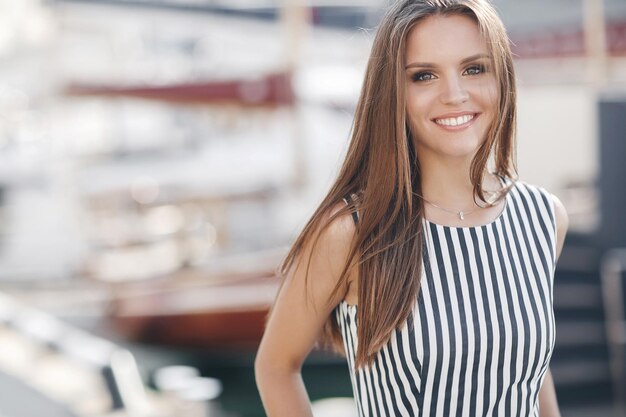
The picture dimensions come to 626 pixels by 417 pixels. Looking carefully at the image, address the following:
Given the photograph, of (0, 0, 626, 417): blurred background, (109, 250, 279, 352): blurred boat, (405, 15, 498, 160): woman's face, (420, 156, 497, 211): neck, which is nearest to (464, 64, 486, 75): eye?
(405, 15, 498, 160): woman's face

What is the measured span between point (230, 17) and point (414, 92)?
6.47 meters

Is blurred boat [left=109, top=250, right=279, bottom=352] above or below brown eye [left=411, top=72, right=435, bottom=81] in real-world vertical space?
below

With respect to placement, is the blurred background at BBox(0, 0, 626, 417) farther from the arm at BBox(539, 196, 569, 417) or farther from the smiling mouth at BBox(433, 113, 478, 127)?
the smiling mouth at BBox(433, 113, 478, 127)

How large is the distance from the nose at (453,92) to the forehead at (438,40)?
0.11 feet

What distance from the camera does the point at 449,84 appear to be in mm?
1363

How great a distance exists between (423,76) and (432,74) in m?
0.01

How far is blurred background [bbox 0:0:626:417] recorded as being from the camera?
512 centimetres

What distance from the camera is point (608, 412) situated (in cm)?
488

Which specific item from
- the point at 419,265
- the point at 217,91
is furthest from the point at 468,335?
the point at 217,91

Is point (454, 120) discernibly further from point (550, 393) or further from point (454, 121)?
point (550, 393)

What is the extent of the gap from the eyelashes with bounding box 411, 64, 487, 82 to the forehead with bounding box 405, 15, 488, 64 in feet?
0.09

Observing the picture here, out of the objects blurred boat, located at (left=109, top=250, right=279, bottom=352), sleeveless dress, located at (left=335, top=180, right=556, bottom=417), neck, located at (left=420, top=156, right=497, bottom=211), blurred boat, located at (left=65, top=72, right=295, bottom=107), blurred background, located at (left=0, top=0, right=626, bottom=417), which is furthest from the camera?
blurred boat, located at (left=65, top=72, right=295, bottom=107)

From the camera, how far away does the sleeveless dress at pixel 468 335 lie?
134 centimetres

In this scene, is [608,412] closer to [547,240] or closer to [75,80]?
[547,240]
